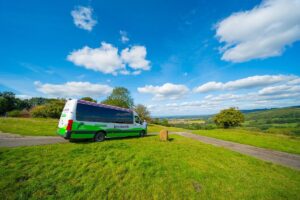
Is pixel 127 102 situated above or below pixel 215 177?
above

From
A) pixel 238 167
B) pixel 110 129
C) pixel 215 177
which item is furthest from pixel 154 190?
pixel 110 129

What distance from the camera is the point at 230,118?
121 ft

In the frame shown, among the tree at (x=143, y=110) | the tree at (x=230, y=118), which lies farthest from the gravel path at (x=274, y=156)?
the tree at (x=143, y=110)

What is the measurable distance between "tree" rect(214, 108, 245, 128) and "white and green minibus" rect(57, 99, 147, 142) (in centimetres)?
3271

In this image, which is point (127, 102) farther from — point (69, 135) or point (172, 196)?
point (172, 196)

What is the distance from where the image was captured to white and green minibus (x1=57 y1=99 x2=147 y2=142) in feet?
31.2

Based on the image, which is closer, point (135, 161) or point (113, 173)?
point (113, 173)

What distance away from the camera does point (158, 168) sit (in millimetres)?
5852

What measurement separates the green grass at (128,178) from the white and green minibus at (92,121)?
3042 millimetres

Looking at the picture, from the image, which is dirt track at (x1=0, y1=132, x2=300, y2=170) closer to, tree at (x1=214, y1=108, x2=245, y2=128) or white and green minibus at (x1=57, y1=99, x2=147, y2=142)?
white and green minibus at (x1=57, y1=99, x2=147, y2=142)

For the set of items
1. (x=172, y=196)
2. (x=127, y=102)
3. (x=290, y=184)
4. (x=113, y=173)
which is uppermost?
(x=127, y=102)

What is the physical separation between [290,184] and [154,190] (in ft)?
18.6

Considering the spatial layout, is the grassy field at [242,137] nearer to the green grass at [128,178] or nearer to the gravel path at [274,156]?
the gravel path at [274,156]

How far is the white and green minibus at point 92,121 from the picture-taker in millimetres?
9516
